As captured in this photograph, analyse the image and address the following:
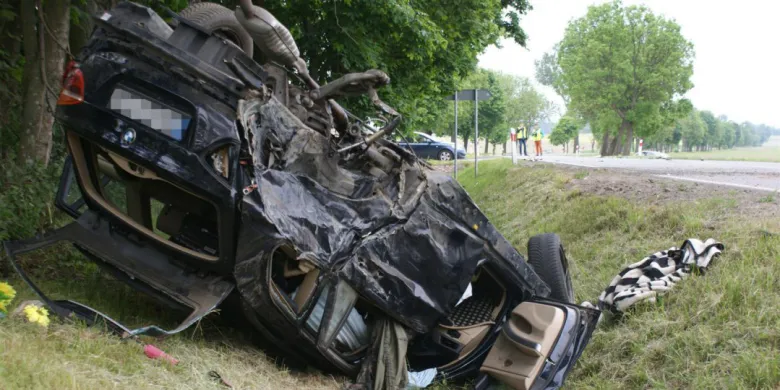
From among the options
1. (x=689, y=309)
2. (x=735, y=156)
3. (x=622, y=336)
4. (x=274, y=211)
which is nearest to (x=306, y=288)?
(x=274, y=211)

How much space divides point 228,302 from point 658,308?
3.09 meters

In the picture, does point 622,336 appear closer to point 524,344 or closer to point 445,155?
point 524,344

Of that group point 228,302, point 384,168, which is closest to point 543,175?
point 384,168

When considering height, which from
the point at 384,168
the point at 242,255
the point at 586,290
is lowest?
the point at 586,290

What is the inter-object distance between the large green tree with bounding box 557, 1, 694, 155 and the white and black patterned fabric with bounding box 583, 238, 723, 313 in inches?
1581

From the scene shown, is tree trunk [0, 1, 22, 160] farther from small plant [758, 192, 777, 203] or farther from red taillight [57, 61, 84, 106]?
small plant [758, 192, 777, 203]

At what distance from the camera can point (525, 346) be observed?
11.8 feet

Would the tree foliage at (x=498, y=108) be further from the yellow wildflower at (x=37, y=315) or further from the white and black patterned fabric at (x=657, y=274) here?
the yellow wildflower at (x=37, y=315)

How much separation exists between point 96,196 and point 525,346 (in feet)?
8.21

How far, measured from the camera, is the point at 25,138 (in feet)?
16.7

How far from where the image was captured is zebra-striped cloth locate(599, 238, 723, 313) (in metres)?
Result: 4.71

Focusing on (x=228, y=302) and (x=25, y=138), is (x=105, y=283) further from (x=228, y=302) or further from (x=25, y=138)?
(x=25, y=138)

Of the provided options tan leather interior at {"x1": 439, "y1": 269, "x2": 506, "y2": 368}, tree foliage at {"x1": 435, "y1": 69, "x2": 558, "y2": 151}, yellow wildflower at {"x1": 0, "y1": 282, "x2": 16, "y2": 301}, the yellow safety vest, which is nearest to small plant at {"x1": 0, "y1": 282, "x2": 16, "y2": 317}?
yellow wildflower at {"x1": 0, "y1": 282, "x2": 16, "y2": 301}

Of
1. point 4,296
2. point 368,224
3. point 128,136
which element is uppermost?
point 128,136
